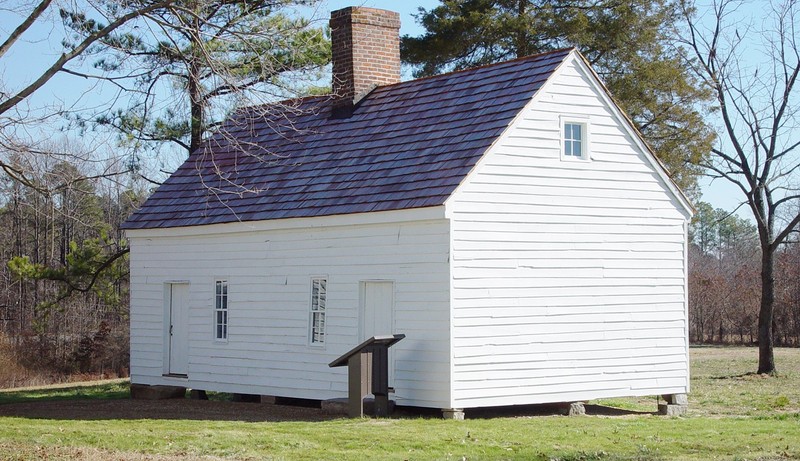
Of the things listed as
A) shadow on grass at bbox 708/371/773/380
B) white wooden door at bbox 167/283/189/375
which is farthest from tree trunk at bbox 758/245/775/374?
white wooden door at bbox 167/283/189/375

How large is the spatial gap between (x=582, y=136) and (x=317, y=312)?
5613 mm

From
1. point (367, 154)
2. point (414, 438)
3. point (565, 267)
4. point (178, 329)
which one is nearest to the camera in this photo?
point (414, 438)

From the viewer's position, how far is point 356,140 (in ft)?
67.8

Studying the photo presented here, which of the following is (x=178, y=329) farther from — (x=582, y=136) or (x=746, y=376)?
(x=746, y=376)

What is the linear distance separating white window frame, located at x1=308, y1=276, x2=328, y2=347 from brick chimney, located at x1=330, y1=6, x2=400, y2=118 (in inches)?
166

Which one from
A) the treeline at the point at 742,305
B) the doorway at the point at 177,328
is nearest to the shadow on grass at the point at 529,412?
the doorway at the point at 177,328

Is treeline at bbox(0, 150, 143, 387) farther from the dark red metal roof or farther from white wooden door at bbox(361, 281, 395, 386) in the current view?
white wooden door at bbox(361, 281, 395, 386)

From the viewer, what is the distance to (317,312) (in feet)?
63.5

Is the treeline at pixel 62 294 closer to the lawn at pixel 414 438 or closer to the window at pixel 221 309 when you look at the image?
the window at pixel 221 309


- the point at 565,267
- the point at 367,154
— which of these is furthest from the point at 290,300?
the point at 565,267

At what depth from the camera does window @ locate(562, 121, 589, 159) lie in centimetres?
1856

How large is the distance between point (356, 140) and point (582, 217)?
4.77m

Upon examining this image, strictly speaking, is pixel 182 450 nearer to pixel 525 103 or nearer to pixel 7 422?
pixel 7 422

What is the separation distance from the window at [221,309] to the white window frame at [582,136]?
720cm
